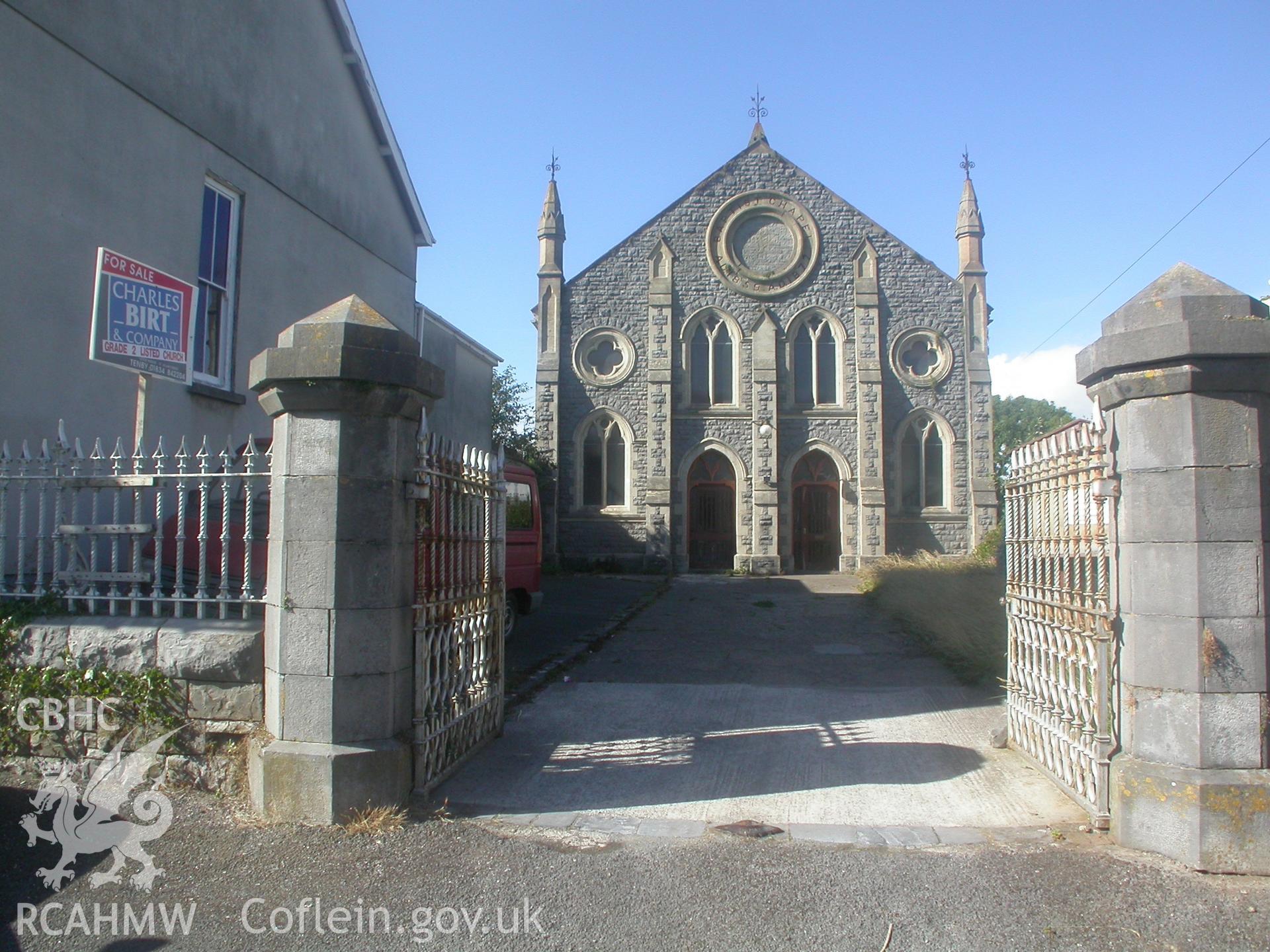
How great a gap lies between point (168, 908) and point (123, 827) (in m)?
1.06

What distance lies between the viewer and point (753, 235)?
2645 centimetres

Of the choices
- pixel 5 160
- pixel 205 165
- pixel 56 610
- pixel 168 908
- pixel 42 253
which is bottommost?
pixel 168 908

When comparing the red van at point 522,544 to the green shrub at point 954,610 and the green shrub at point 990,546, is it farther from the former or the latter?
the green shrub at point 990,546

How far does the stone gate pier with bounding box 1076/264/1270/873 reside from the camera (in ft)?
14.2

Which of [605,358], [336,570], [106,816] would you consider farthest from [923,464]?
[106,816]

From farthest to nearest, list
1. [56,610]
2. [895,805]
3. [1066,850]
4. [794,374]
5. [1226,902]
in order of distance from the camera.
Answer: [794,374] < [56,610] < [895,805] < [1066,850] < [1226,902]

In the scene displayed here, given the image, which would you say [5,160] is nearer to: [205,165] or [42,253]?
[42,253]

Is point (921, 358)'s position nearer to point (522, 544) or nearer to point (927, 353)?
point (927, 353)

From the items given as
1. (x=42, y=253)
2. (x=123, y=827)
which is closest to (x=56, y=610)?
(x=123, y=827)

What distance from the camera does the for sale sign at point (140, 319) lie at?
18.6ft

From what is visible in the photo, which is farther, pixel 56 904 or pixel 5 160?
pixel 5 160

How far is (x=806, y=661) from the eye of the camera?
1020 centimetres

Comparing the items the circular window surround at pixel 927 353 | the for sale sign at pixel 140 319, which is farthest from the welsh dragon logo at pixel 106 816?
the circular window surround at pixel 927 353

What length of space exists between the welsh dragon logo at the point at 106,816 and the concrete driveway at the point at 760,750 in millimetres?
1597
